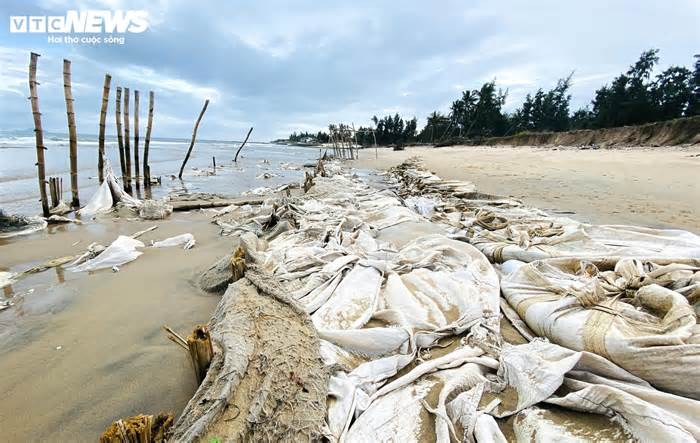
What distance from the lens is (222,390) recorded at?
1496 mm

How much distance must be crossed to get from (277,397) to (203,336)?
0.51m

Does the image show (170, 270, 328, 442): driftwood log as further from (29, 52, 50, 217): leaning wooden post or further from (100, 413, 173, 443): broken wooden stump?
(29, 52, 50, 217): leaning wooden post

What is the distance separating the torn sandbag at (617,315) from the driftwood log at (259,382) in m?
1.65

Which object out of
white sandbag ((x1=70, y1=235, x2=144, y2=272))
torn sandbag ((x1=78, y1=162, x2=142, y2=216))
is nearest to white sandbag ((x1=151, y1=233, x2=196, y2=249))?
white sandbag ((x1=70, y1=235, x2=144, y2=272))

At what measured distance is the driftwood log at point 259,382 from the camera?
4.54ft

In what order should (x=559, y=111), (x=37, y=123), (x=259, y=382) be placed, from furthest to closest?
(x=559, y=111) → (x=37, y=123) → (x=259, y=382)

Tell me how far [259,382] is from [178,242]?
419 centimetres

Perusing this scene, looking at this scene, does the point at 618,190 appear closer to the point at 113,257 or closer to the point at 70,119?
the point at 113,257

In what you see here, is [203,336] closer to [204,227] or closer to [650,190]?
[204,227]

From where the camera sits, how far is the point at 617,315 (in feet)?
7.00

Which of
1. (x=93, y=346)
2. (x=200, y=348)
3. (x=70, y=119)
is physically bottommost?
(x=93, y=346)

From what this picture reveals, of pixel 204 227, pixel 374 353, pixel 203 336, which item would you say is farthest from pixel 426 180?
pixel 203 336

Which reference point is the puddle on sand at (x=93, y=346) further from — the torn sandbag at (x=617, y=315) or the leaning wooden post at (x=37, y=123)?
the leaning wooden post at (x=37, y=123)

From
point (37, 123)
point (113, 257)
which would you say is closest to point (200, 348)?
point (113, 257)
